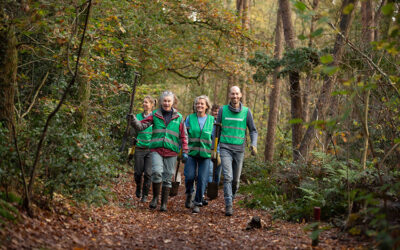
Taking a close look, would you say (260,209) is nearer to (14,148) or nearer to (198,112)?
(198,112)

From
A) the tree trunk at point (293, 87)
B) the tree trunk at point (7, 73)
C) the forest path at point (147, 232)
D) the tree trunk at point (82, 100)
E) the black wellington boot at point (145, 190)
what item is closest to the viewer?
the forest path at point (147, 232)

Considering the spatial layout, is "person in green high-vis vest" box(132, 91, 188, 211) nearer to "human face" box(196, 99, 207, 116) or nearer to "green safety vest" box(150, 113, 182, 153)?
"green safety vest" box(150, 113, 182, 153)

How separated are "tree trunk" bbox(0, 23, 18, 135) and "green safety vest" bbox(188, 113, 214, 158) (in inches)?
143

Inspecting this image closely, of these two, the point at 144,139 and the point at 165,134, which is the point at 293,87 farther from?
the point at 165,134

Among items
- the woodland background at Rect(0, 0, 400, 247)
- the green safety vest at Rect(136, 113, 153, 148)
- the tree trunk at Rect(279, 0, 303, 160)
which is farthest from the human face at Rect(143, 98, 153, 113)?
the tree trunk at Rect(279, 0, 303, 160)

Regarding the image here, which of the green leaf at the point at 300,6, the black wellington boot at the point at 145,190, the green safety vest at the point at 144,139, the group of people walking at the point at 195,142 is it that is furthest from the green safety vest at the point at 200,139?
the green leaf at the point at 300,6

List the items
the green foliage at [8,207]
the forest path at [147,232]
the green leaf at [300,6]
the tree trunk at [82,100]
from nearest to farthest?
the green leaf at [300,6]
the green foliage at [8,207]
the forest path at [147,232]
the tree trunk at [82,100]

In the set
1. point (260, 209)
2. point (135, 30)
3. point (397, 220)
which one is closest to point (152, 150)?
point (260, 209)

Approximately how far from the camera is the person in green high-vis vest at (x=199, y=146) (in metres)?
7.63

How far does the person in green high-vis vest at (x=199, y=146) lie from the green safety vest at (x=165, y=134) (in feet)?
1.23

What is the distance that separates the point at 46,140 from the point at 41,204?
865 millimetres

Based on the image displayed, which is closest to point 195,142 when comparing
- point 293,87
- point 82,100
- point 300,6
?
point 82,100

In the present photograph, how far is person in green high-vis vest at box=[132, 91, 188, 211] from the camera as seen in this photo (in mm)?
7441

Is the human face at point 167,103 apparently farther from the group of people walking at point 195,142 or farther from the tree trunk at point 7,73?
the tree trunk at point 7,73
